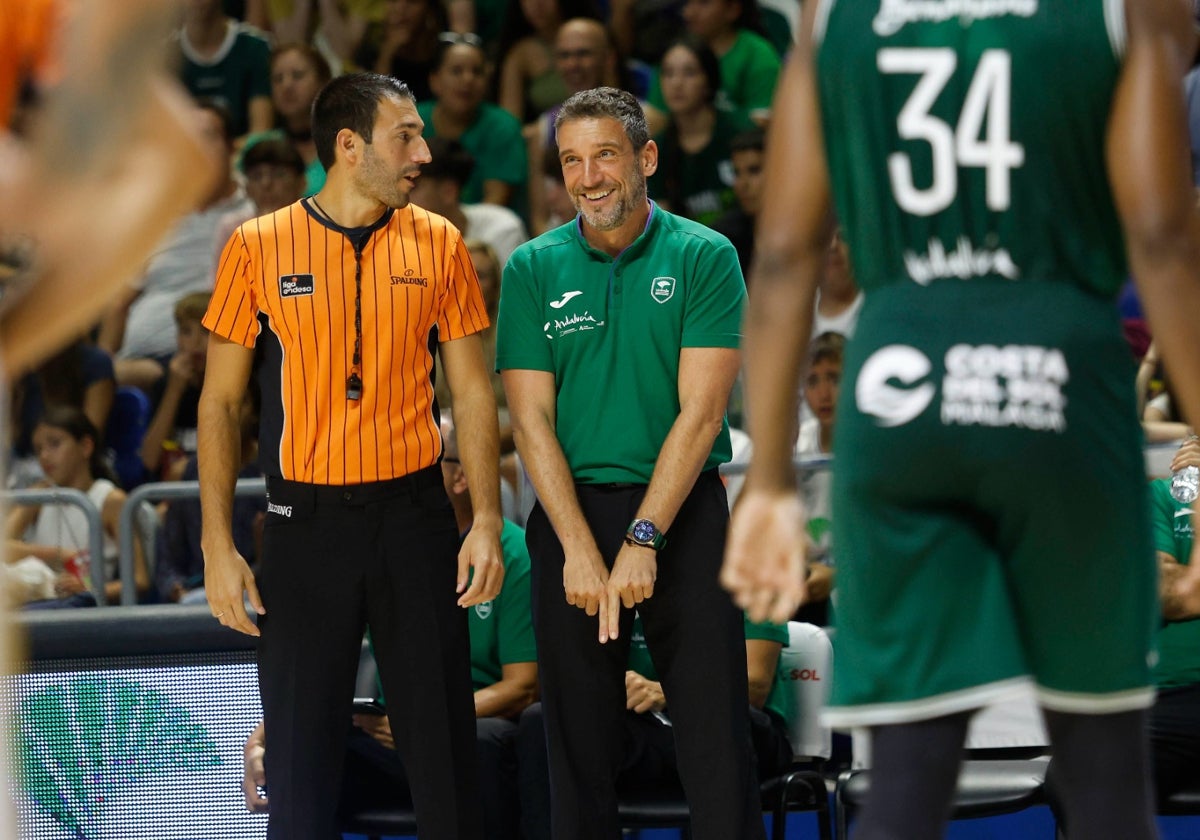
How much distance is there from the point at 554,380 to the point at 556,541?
1.66 feet

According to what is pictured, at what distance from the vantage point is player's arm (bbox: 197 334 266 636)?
5219 millimetres

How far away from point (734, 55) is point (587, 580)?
5605 millimetres

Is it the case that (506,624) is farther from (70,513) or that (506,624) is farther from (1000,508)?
(1000,508)

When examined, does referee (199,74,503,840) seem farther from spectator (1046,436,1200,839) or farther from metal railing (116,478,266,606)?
spectator (1046,436,1200,839)

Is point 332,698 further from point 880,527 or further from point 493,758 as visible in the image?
point 880,527

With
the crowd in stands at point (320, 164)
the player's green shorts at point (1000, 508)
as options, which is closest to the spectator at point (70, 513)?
the crowd in stands at point (320, 164)

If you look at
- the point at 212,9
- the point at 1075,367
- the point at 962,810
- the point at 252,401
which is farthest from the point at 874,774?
the point at 212,9

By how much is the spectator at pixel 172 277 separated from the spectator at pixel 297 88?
363 millimetres

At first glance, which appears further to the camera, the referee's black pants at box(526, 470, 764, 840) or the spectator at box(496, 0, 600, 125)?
the spectator at box(496, 0, 600, 125)

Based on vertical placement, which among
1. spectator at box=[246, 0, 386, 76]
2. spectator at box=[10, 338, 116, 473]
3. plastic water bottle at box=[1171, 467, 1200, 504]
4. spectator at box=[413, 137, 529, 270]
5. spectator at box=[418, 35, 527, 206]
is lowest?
plastic water bottle at box=[1171, 467, 1200, 504]

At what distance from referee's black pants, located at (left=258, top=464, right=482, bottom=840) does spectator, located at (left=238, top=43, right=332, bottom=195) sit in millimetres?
5139

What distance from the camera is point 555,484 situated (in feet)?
16.9

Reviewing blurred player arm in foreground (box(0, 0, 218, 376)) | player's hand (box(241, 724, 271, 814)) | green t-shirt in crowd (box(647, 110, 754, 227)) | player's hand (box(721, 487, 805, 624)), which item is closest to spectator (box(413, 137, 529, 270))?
green t-shirt in crowd (box(647, 110, 754, 227))

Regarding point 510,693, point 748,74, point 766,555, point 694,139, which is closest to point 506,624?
point 510,693
